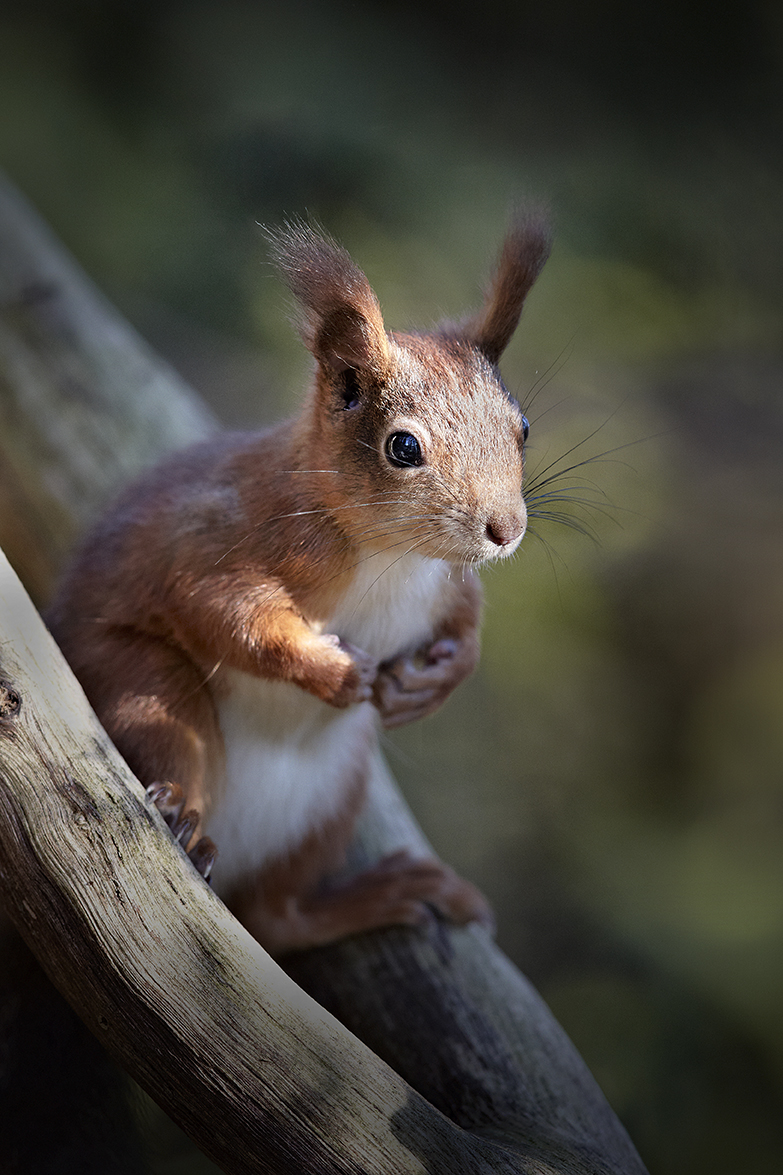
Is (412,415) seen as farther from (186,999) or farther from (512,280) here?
(186,999)

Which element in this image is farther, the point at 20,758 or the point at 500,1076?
the point at 500,1076

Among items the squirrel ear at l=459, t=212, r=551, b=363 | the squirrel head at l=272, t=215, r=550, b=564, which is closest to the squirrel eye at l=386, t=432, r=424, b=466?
the squirrel head at l=272, t=215, r=550, b=564

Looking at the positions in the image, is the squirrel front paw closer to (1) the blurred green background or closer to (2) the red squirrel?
(2) the red squirrel

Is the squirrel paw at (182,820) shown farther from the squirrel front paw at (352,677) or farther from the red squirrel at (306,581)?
the squirrel front paw at (352,677)

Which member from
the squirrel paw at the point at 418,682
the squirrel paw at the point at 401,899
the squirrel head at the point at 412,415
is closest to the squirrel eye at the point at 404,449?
the squirrel head at the point at 412,415

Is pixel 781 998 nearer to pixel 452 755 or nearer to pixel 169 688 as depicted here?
pixel 452 755

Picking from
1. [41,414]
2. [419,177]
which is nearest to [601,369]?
[419,177]

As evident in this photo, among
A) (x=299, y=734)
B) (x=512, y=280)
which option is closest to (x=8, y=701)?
(x=299, y=734)
